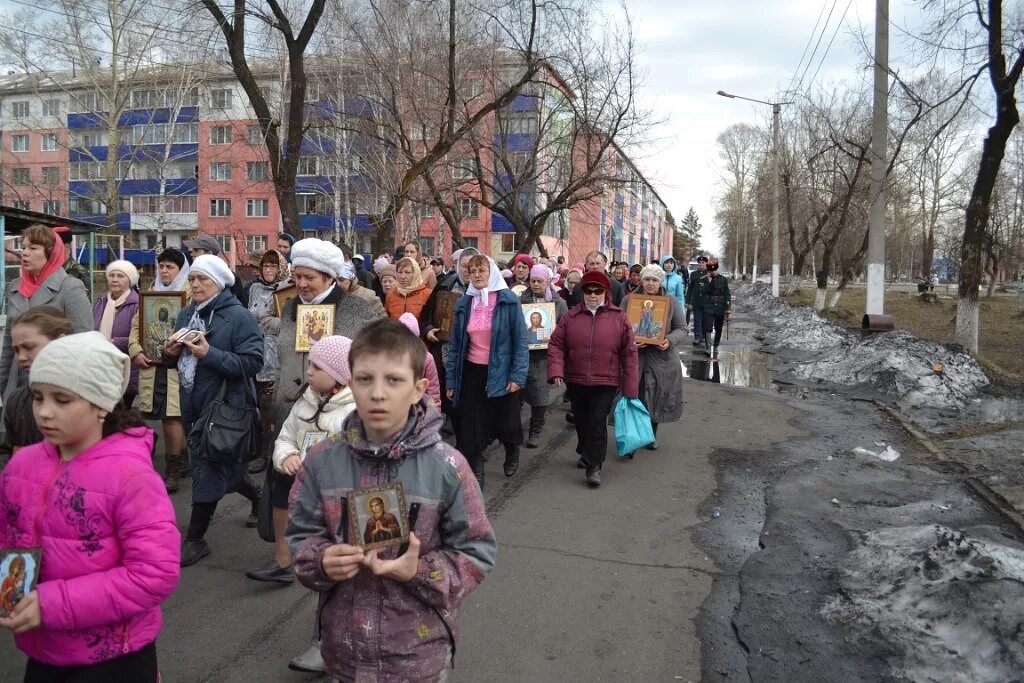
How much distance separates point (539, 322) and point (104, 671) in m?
6.67

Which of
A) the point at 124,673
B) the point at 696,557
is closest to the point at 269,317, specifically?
the point at 696,557

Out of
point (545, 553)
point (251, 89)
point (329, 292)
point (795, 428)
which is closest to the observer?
point (329, 292)

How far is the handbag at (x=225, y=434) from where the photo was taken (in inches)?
178

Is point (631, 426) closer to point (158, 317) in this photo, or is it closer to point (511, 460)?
point (511, 460)

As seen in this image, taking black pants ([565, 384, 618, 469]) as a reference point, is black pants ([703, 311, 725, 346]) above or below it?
above

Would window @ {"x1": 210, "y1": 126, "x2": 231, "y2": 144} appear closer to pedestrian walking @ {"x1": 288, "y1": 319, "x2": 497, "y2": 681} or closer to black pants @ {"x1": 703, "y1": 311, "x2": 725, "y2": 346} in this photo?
black pants @ {"x1": 703, "y1": 311, "x2": 725, "y2": 346}

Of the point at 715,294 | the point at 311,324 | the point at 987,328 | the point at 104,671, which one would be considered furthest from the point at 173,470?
the point at 987,328

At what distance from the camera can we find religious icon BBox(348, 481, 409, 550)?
77.3 inches

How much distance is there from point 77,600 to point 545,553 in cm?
345

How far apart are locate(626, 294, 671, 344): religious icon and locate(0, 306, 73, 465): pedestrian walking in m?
5.57

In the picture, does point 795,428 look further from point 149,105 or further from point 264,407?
point 149,105

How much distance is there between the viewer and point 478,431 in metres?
6.61

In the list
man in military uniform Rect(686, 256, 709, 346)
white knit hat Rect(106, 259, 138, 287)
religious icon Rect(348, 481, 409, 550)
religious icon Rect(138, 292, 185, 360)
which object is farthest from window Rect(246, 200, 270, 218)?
religious icon Rect(348, 481, 409, 550)

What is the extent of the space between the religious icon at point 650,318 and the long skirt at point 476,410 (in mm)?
1828
